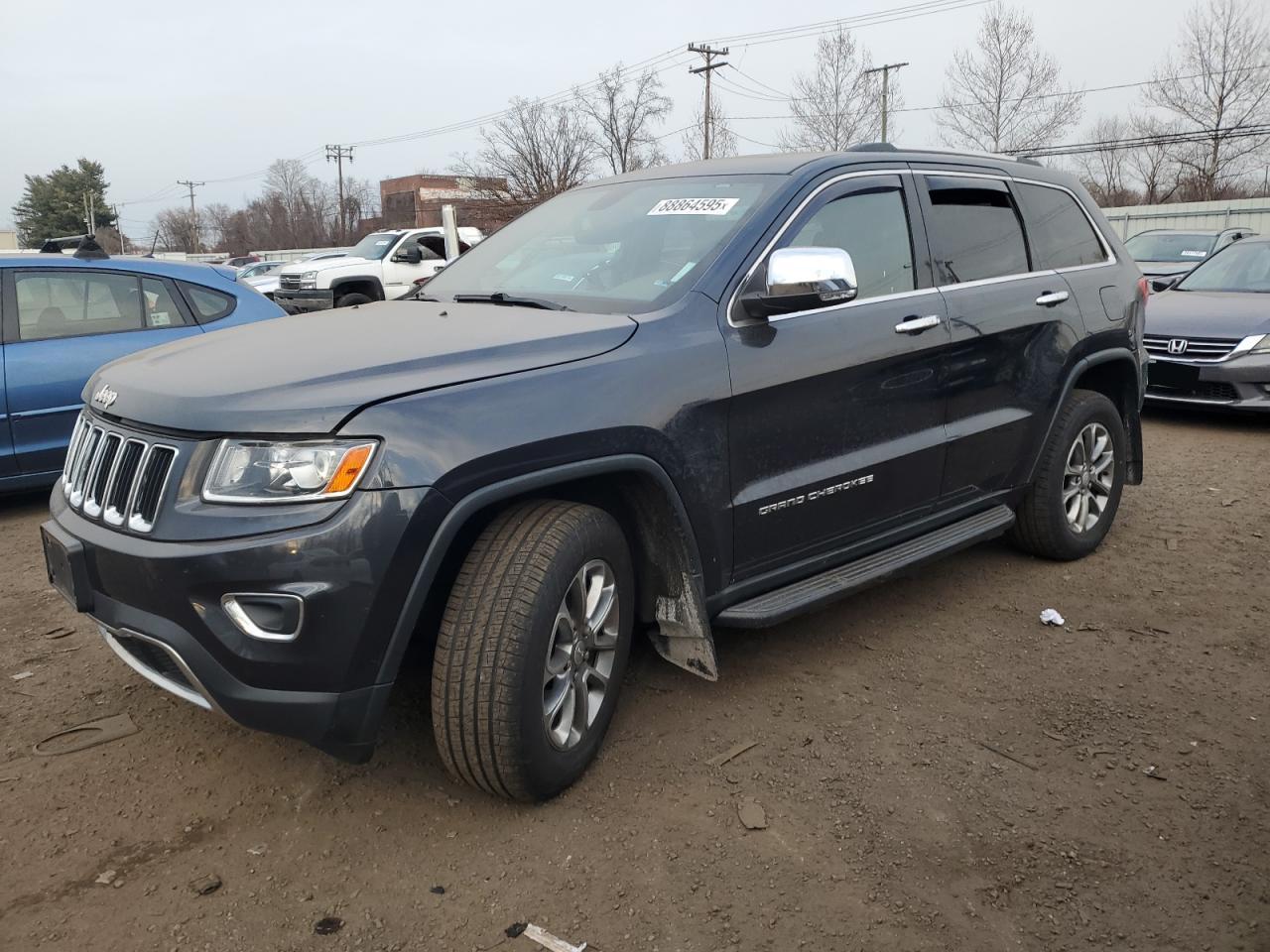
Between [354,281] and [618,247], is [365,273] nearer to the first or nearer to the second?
[354,281]

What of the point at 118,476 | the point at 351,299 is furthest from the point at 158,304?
the point at 351,299

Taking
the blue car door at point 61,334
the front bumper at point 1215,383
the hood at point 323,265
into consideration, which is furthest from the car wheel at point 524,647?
the hood at point 323,265

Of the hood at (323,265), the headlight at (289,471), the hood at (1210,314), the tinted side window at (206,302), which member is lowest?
the headlight at (289,471)

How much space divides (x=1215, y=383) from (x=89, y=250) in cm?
821

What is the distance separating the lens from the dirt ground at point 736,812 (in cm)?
242

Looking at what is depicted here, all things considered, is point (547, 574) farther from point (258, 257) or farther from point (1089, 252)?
point (258, 257)

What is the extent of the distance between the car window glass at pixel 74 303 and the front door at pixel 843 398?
15.1ft

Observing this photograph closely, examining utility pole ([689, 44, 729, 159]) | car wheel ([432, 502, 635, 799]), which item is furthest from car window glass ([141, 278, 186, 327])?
utility pole ([689, 44, 729, 159])

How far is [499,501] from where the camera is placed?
8.73 feet

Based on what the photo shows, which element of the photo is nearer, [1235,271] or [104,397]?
[104,397]

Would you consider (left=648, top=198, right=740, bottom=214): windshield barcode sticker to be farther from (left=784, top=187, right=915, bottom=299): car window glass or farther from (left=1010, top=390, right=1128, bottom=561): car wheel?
(left=1010, top=390, right=1128, bottom=561): car wheel

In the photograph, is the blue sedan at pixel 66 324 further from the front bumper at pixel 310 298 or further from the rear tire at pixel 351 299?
the front bumper at pixel 310 298

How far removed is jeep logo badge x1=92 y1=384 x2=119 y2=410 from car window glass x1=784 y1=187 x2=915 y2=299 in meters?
2.21

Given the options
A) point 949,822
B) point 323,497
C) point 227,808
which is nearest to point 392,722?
point 227,808
